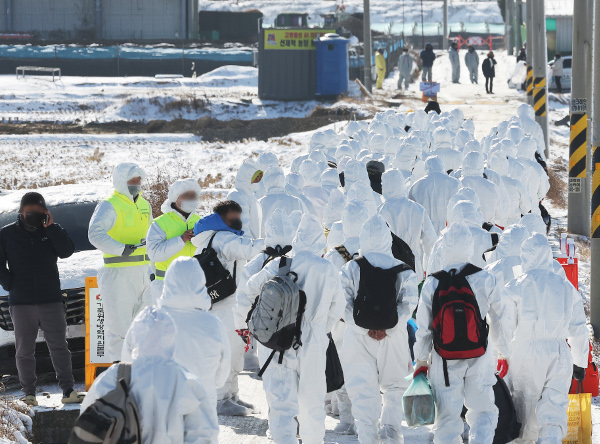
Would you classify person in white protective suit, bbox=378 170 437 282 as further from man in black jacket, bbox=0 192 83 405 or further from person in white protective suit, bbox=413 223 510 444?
man in black jacket, bbox=0 192 83 405

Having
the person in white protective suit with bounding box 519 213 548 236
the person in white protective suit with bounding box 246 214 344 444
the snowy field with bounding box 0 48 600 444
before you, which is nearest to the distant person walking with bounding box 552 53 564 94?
the snowy field with bounding box 0 48 600 444

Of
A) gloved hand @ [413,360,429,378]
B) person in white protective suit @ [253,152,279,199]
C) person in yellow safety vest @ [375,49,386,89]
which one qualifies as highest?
person in yellow safety vest @ [375,49,386,89]

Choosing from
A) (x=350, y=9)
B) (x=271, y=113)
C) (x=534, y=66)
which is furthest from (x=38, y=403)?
(x=350, y=9)

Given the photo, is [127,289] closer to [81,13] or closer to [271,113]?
[271,113]

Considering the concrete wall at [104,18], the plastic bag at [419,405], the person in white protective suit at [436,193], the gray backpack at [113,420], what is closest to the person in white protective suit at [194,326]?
the gray backpack at [113,420]

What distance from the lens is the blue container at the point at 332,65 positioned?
118ft

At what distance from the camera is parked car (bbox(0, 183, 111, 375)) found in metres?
8.45

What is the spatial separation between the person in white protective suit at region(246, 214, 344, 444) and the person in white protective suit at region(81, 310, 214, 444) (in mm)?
2193

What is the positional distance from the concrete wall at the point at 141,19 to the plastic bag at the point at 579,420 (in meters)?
59.8

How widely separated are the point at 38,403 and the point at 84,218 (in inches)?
91.1

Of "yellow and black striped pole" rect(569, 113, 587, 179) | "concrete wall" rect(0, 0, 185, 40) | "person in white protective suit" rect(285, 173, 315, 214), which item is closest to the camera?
"person in white protective suit" rect(285, 173, 315, 214)

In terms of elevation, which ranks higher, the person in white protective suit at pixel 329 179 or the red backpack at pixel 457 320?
the person in white protective suit at pixel 329 179

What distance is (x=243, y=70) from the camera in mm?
50969

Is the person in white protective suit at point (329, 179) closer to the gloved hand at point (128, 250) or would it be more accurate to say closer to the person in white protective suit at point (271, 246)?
the gloved hand at point (128, 250)
